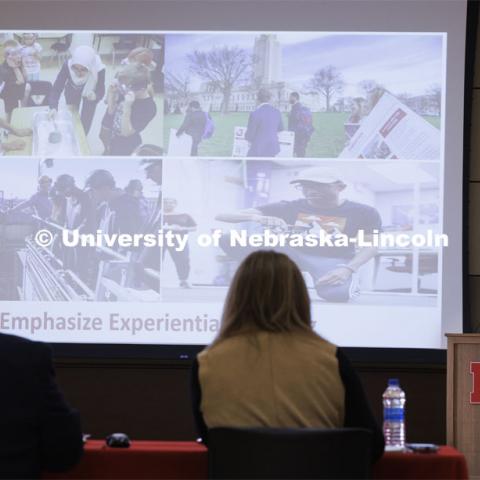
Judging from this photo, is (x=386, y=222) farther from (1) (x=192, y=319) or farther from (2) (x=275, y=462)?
(2) (x=275, y=462)

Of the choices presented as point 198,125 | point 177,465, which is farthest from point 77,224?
point 177,465

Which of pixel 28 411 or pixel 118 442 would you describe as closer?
pixel 28 411

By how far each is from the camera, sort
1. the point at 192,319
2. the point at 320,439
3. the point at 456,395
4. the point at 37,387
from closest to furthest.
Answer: the point at 320,439 → the point at 37,387 → the point at 456,395 → the point at 192,319

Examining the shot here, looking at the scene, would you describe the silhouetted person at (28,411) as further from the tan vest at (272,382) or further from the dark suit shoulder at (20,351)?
the tan vest at (272,382)

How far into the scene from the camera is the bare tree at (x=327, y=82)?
4.99 m

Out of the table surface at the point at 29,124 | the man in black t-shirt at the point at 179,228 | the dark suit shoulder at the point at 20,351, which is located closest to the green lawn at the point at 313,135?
the man in black t-shirt at the point at 179,228

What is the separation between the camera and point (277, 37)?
4992 millimetres

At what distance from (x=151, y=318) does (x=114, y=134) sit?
1.00 meters

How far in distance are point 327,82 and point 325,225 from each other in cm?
76

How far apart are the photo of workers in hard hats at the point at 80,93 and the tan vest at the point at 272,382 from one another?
8.52 ft

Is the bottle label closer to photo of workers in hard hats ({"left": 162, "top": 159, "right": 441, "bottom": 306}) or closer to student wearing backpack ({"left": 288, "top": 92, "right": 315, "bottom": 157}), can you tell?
photo of workers in hard hats ({"left": 162, "top": 159, "right": 441, "bottom": 306})

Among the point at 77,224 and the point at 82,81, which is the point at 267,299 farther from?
the point at 82,81

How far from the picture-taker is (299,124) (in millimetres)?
4984

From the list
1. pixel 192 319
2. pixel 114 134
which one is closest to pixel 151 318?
pixel 192 319
